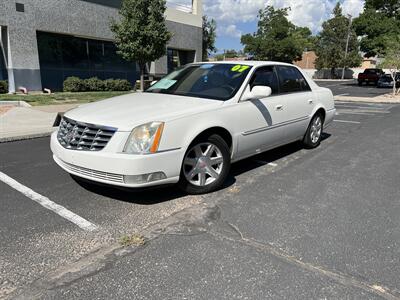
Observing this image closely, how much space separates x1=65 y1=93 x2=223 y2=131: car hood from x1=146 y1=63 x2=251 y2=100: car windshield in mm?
240

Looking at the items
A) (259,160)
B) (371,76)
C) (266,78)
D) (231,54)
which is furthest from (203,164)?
(231,54)

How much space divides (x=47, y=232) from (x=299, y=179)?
10.8ft

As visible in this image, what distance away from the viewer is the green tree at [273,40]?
51469 millimetres

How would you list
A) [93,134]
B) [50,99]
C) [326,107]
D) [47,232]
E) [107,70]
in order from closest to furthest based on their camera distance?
1. [47,232]
2. [93,134]
3. [326,107]
4. [50,99]
5. [107,70]

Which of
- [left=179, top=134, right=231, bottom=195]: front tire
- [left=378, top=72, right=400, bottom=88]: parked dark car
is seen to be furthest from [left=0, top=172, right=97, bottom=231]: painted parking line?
[left=378, top=72, right=400, bottom=88]: parked dark car

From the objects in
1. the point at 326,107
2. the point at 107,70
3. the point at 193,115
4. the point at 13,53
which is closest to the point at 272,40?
the point at 107,70

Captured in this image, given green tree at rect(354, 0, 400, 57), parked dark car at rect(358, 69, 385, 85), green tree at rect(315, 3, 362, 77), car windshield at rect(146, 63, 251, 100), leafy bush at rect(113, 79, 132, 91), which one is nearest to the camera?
car windshield at rect(146, 63, 251, 100)

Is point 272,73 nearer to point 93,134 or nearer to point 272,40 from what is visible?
point 93,134

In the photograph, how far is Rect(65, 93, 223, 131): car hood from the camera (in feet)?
12.1

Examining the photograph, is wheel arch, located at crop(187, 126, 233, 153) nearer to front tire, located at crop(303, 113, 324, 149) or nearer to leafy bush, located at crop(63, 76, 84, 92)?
front tire, located at crop(303, 113, 324, 149)

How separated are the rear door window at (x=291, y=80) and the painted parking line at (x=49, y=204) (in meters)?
3.55

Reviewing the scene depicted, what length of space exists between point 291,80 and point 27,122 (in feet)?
22.4

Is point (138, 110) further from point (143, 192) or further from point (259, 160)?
point (259, 160)

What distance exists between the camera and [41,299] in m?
2.37
